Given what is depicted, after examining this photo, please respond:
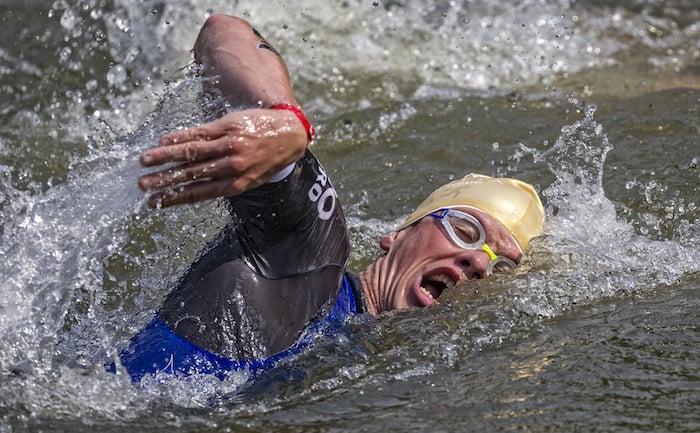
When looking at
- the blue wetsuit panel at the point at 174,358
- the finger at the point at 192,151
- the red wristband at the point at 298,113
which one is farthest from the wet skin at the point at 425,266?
the finger at the point at 192,151

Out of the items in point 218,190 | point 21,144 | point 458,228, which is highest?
point 218,190

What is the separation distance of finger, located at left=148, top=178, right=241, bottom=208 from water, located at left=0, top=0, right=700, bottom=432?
470 millimetres

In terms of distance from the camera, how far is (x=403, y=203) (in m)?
5.72

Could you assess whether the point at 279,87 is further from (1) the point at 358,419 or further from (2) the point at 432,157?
(2) the point at 432,157

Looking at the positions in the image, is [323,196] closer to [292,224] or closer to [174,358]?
[292,224]

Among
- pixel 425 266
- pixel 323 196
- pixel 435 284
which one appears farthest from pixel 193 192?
pixel 435 284

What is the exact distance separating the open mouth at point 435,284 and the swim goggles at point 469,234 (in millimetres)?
148

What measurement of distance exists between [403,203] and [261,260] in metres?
2.29

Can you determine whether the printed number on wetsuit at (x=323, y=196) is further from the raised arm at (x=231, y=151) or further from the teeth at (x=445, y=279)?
the teeth at (x=445, y=279)

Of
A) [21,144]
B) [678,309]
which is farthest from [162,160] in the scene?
[21,144]

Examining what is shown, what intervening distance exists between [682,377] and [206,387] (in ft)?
5.29

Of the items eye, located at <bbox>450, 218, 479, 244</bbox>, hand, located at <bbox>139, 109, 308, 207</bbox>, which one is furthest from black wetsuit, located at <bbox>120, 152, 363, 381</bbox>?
eye, located at <bbox>450, 218, 479, 244</bbox>

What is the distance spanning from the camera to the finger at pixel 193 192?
9.35 ft

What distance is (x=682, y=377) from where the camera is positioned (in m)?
3.42
